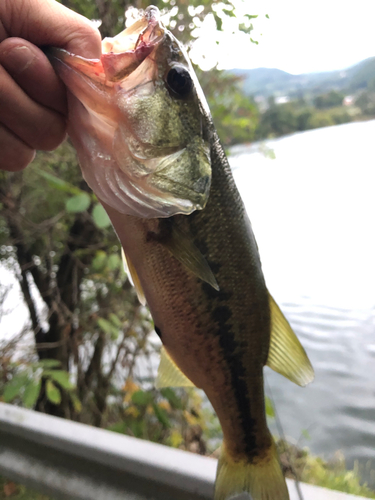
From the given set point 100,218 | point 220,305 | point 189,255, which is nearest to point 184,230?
point 189,255

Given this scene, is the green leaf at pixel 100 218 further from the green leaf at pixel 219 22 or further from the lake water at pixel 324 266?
the lake water at pixel 324 266

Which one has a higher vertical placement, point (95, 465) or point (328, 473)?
point (95, 465)

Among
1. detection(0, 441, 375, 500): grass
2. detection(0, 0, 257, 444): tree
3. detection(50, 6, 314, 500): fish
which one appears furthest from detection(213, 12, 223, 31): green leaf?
detection(0, 441, 375, 500): grass

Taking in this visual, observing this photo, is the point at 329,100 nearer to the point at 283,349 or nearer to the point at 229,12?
the point at 229,12

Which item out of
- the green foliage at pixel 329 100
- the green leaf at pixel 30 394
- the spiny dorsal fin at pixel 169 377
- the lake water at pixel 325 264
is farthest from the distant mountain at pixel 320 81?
the green leaf at pixel 30 394

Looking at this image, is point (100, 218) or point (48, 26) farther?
point (100, 218)

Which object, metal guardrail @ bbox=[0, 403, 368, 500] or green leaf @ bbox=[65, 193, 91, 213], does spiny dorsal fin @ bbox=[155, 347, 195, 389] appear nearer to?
metal guardrail @ bbox=[0, 403, 368, 500]
